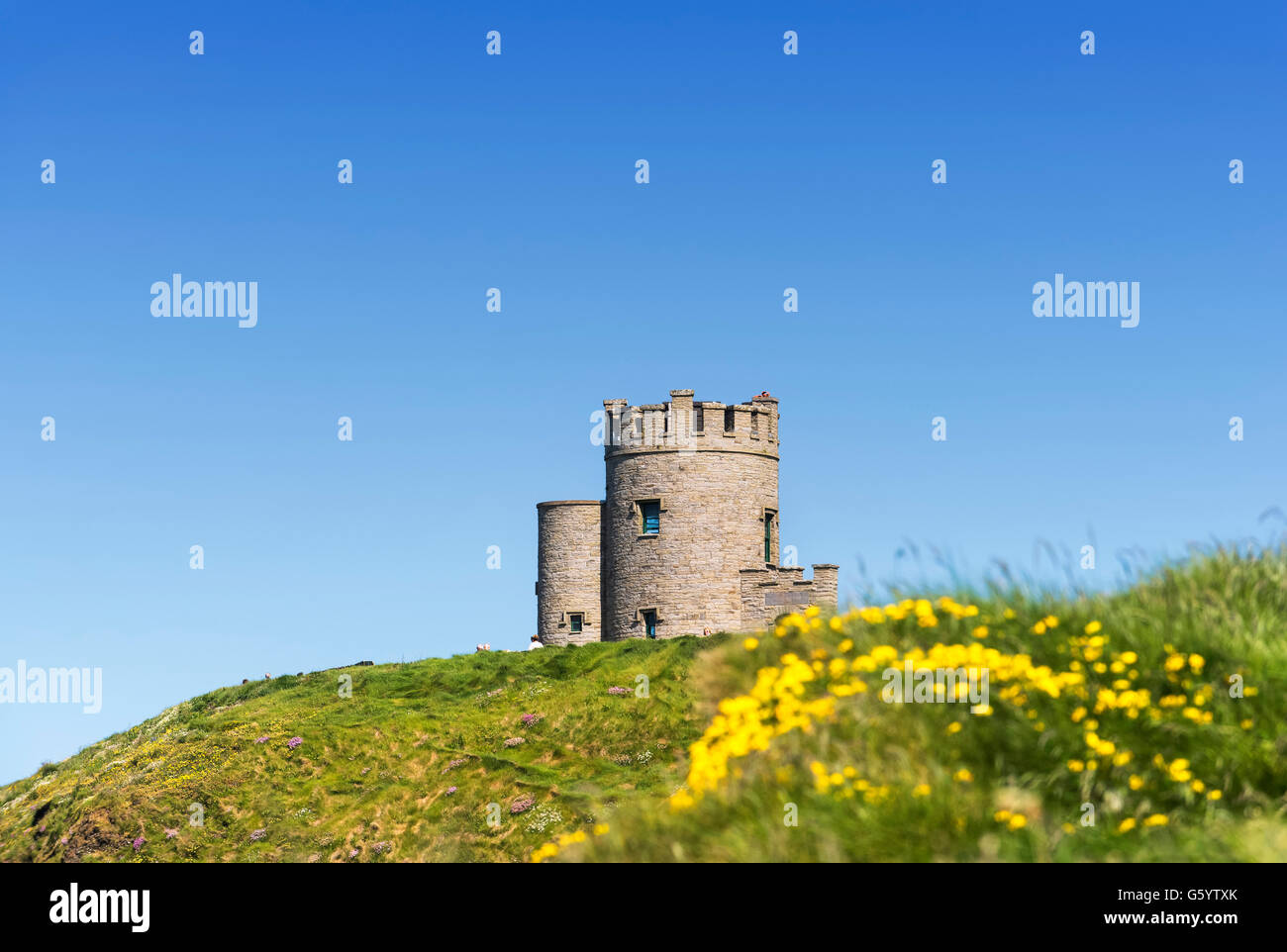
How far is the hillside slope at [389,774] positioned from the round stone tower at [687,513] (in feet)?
17.7

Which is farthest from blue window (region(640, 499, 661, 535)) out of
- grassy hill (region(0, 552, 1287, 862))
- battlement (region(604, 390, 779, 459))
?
grassy hill (region(0, 552, 1287, 862))

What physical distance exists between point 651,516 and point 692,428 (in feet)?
10.9

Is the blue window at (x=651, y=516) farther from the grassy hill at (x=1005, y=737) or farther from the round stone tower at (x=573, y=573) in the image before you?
the grassy hill at (x=1005, y=737)

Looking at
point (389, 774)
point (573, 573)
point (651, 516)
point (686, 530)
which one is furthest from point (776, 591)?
point (389, 774)

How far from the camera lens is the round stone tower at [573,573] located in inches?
1767

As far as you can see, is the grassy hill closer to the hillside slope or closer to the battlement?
the hillside slope

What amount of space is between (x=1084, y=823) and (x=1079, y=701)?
42.3 inches

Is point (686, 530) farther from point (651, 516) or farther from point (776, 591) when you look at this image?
point (776, 591)

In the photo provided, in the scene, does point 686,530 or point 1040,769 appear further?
point 686,530

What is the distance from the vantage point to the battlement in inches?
1682

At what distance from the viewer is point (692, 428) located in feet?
140
